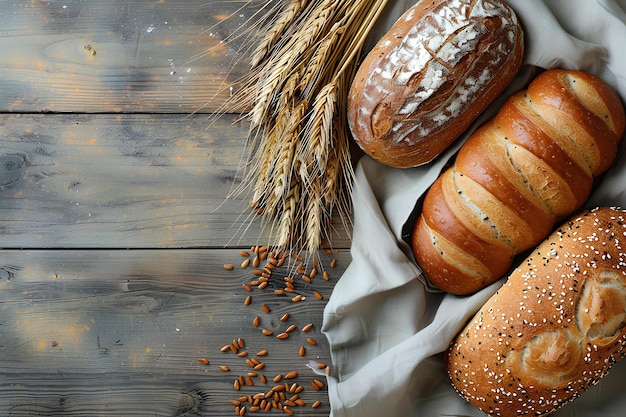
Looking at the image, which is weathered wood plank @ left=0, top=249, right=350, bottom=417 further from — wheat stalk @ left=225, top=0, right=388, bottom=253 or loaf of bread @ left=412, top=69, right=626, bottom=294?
loaf of bread @ left=412, top=69, right=626, bottom=294

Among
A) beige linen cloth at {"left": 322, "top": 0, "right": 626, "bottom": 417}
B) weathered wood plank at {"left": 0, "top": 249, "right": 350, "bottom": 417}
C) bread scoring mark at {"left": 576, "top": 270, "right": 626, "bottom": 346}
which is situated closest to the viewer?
bread scoring mark at {"left": 576, "top": 270, "right": 626, "bottom": 346}

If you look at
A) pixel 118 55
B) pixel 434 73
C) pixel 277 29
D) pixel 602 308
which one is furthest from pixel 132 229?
pixel 602 308

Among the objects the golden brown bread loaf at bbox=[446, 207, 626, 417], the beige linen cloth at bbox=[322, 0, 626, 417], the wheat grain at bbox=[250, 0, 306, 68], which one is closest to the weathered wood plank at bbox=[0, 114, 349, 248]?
the wheat grain at bbox=[250, 0, 306, 68]

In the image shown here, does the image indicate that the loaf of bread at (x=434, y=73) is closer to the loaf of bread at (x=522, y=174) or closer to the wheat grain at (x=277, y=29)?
the loaf of bread at (x=522, y=174)

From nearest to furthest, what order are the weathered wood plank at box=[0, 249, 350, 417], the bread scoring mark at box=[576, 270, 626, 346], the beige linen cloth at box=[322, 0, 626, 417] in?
the bread scoring mark at box=[576, 270, 626, 346] → the beige linen cloth at box=[322, 0, 626, 417] → the weathered wood plank at box=[0, 249, 350, 417]

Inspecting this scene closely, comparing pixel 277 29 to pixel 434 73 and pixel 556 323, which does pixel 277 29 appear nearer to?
pixel 434 73

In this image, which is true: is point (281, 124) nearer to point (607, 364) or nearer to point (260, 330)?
point (260, 330)

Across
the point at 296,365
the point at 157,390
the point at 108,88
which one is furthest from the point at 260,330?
the point at 108,88
